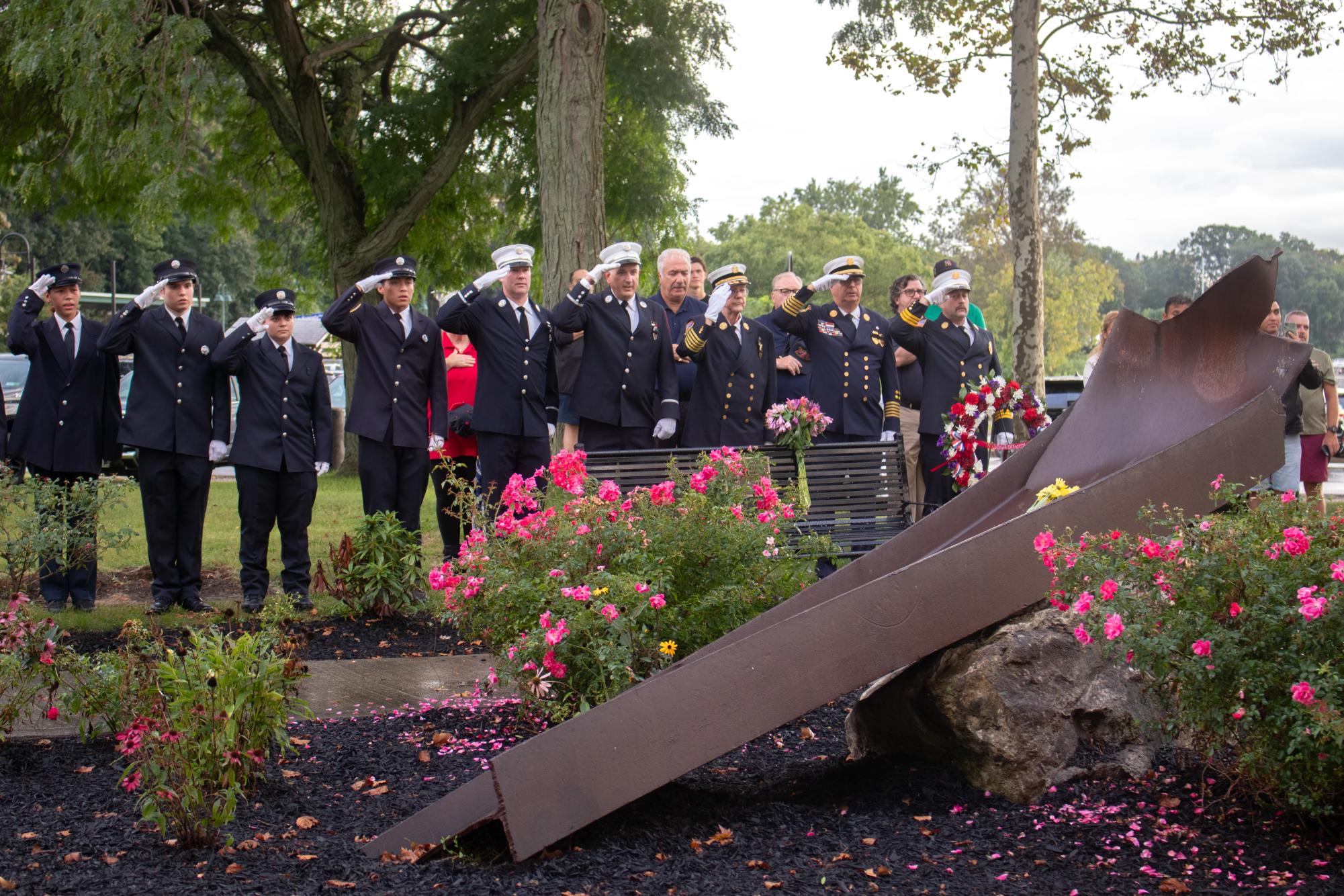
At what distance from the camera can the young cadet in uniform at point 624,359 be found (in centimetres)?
803

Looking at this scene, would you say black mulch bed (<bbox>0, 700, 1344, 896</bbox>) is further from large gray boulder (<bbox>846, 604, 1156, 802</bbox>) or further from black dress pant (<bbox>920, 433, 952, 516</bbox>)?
black dress pant (<bbox>920, 433, 952, 516</bbox>)

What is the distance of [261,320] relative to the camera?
770cm

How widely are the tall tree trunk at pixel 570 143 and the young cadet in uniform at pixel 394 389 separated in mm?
2737

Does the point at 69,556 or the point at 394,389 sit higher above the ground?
the point at 394,389

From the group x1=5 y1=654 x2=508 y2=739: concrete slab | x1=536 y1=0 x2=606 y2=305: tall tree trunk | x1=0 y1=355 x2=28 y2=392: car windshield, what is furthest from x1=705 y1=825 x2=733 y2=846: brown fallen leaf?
x1=0 y1=355 x2=28 y2=392: car windshield

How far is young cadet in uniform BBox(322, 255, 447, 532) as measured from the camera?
25.3 ft

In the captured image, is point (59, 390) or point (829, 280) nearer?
point (59, 390)

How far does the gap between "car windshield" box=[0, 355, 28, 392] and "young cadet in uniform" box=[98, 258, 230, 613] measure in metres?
10.7

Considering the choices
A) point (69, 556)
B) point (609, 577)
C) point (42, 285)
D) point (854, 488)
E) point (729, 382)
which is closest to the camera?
point (609, 577)

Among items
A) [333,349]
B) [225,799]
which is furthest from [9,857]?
[333,349]

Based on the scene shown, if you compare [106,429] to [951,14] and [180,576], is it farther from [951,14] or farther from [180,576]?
[951,14]

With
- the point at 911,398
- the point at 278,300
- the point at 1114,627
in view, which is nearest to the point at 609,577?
the point at 1114,627

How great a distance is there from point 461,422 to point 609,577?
4034mm

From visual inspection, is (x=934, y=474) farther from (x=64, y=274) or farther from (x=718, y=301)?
(x=64, y=274)
